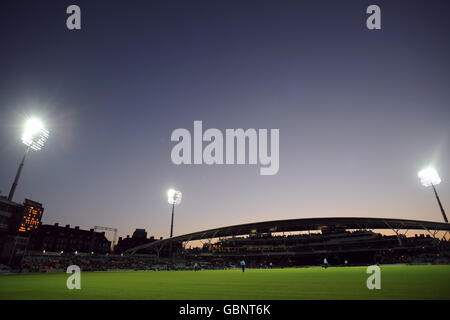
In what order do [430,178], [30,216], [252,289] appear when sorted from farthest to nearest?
[430,178] → [30,216] → [252,289]

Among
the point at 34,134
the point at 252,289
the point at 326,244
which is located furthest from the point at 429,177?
the point at 34,134

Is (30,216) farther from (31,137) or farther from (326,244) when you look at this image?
(326,244)

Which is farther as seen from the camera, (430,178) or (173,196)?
(173,196)

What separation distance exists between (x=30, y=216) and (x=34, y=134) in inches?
475

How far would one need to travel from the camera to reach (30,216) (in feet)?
92.4

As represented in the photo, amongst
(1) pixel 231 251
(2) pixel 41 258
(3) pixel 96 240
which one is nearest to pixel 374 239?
(1) pixel 231 251

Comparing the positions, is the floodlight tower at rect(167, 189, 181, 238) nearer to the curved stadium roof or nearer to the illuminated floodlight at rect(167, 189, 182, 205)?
the illuminated floodlight at rect(167, 189, 182, 205)

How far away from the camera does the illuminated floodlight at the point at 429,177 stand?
167 ft

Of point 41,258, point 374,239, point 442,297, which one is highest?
point 374,239

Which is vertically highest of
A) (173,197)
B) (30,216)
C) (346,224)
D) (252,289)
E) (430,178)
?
(430,178)

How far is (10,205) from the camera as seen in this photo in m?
31.9

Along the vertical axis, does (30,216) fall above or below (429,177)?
below

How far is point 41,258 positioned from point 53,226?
60.6m
